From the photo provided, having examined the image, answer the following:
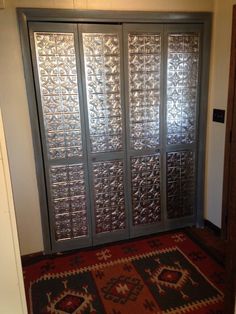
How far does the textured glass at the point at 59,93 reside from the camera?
7.16ft

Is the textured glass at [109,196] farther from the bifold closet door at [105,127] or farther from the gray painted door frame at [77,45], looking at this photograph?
the gray painted door frame at [77,45]

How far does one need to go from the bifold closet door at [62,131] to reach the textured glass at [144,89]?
1.54 ft

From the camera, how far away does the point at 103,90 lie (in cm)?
238

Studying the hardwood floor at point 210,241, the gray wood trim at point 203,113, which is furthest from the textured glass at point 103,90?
the hardwood floor at point 210,241

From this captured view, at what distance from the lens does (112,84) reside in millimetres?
2391

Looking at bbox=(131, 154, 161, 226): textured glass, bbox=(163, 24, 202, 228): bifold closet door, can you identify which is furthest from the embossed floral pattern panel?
bbox=(131, 154, 161, 226): textured glass

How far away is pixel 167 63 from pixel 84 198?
1447mm

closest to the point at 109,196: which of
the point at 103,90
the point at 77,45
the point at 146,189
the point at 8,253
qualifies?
the point at 146,189

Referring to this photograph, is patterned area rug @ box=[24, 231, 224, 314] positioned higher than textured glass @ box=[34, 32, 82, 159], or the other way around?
textured glass @ box=[34, 32, 82, 159]

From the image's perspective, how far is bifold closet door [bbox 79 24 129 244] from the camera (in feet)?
7.51

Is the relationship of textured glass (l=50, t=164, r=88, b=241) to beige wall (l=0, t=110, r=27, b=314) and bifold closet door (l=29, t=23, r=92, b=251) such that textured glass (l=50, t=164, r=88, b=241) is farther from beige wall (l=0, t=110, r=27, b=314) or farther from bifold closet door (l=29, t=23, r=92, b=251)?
beige wall (l=0, t=110, r=27, b=314)

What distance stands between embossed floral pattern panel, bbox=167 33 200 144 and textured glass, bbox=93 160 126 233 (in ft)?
2.03

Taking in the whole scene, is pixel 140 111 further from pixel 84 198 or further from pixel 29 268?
pixel 29 268

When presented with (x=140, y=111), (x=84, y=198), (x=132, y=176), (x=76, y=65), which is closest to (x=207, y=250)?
(x=132, y=176)
